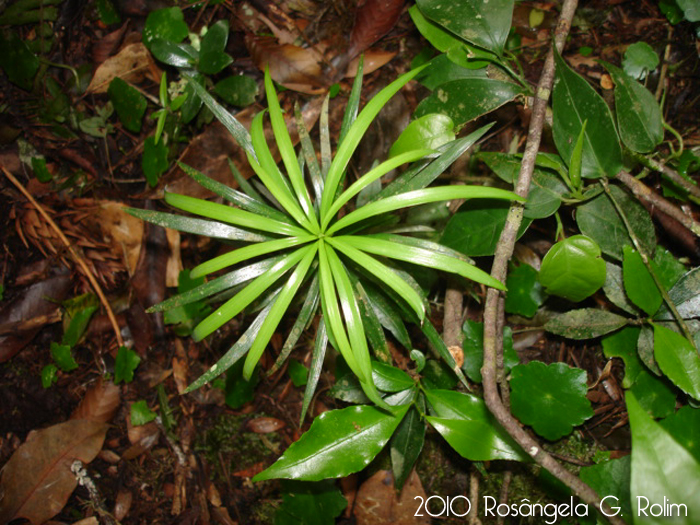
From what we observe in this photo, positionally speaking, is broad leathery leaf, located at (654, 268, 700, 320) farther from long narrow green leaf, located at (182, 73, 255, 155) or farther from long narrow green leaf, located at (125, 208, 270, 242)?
long narrow green leaf, located at (182, 73, 255, 155)

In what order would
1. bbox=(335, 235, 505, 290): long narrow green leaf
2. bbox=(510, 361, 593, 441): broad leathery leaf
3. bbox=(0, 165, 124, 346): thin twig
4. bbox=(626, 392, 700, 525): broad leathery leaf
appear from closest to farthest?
bbox=(626, 392, 700, 525): broad leathery leaf
bbox=(335, 235, 505, 290): long narrow green leaf
bbox=(510, 361, 593, 441): broad leathery leaf
bbox=(0, 165, 124, 346): thin twig

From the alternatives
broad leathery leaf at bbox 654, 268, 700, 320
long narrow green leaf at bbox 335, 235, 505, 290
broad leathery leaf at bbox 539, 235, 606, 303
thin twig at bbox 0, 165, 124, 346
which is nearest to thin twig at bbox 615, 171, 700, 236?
broad leathery leaf at bbox 654, 268, 700, 320

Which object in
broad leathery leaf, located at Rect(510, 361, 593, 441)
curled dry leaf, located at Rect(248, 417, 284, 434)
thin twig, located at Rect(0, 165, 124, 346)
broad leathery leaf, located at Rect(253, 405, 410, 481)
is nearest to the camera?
broad leathery leaf, located at Rect(253, 405, 410, 481)

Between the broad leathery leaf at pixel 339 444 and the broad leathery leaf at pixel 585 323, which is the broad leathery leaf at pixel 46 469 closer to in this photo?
the broad leathery leaf at pixel 339 444

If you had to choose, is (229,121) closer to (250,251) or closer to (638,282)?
(250,251)

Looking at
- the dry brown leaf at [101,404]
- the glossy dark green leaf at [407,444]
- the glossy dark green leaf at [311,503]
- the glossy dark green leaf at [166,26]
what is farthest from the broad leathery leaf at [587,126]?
the dry brown leaf at [101,404]

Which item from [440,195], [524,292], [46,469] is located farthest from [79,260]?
[524,292]

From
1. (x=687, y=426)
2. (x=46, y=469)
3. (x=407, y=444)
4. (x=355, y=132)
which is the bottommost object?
(x=46, y=469)
